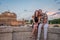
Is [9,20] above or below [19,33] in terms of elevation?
above

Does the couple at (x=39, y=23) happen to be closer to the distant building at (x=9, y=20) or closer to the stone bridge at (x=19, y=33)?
the stone bridge at (x=19, y=33)

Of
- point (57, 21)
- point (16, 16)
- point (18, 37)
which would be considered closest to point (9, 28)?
point (18, 37)

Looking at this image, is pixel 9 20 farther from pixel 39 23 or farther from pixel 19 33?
pixel 39 23

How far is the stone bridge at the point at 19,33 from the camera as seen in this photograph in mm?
4590

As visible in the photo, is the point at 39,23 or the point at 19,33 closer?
the point at 39,23

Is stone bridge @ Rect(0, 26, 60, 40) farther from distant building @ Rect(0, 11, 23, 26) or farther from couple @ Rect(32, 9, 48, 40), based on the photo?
distant building @ Rect(0, 11, 23, 26)

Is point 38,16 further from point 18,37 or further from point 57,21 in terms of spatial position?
point 57,21

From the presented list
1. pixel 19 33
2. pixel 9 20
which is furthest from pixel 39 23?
pixel 9 20

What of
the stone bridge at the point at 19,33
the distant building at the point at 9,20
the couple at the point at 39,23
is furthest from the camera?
the distant building at the point at 9,20

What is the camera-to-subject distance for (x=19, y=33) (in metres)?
4.73

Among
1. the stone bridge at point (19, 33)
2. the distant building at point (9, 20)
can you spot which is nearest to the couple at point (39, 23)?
the stone bridge at point (19, 33)

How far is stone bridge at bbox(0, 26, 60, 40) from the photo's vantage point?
4590mm

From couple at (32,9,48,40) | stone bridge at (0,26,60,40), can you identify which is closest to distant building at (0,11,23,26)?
stone bridge at (0,26,60,40)

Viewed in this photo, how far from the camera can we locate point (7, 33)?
4.65m
